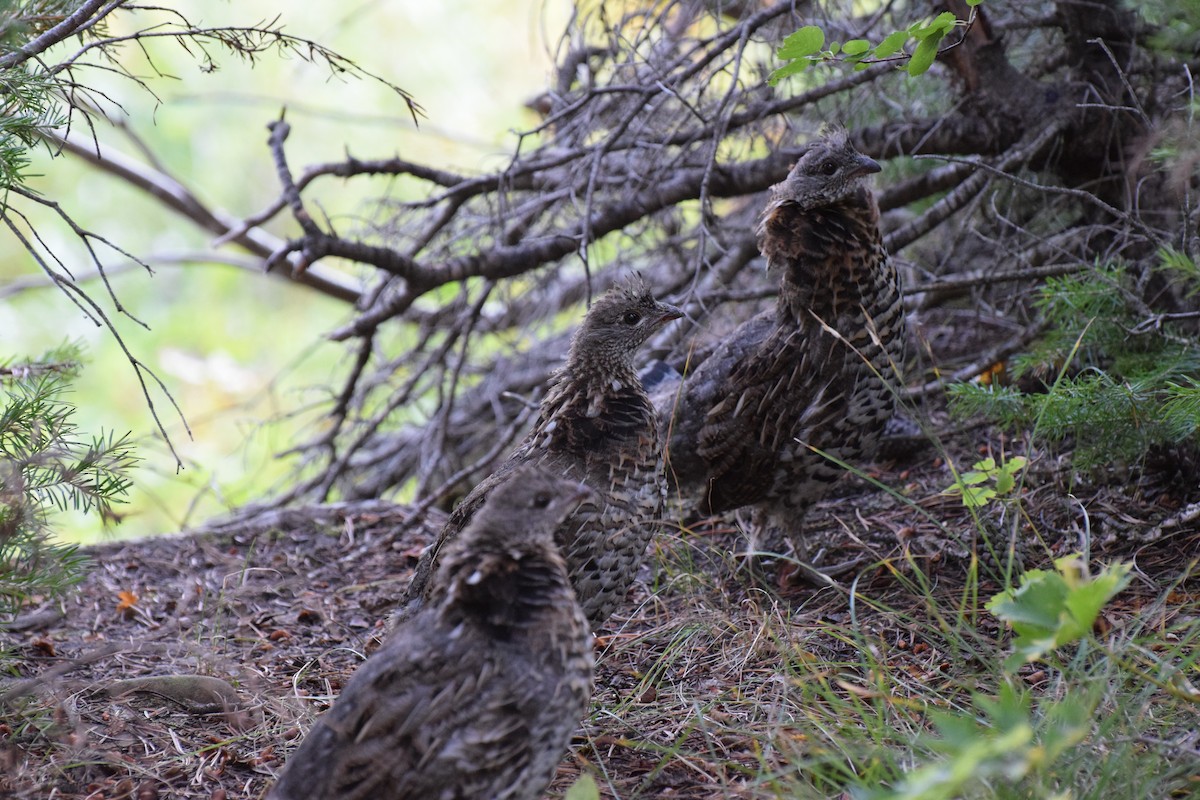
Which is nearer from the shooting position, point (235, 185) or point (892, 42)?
point (892, 42)

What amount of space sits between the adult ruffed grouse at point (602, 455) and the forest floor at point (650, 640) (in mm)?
523

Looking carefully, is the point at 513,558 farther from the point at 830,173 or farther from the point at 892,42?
the point at 830,173

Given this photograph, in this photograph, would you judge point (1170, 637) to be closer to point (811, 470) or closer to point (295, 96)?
point (811, 470)

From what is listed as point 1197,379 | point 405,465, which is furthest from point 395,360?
point 1197,379

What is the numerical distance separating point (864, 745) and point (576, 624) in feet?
2.93

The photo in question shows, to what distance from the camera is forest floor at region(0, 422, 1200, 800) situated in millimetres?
3332

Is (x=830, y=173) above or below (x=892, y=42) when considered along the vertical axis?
above

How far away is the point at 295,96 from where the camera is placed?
498 inches

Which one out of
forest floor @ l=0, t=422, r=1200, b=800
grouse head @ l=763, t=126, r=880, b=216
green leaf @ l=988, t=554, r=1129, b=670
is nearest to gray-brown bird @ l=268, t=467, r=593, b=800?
forest floor @ l=0, t=422, r=1200, b=800

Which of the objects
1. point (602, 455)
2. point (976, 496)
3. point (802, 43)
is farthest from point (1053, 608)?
point (802, 43)

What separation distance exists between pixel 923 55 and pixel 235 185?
10325 mm

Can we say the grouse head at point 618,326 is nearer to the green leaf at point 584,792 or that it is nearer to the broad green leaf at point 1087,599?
the green leaf at point 584,792

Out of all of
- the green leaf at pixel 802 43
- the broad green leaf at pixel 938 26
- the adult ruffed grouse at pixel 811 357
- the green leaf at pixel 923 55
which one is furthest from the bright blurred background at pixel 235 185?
the broad green leaf at pixel 938 26

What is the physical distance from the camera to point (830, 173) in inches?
183
